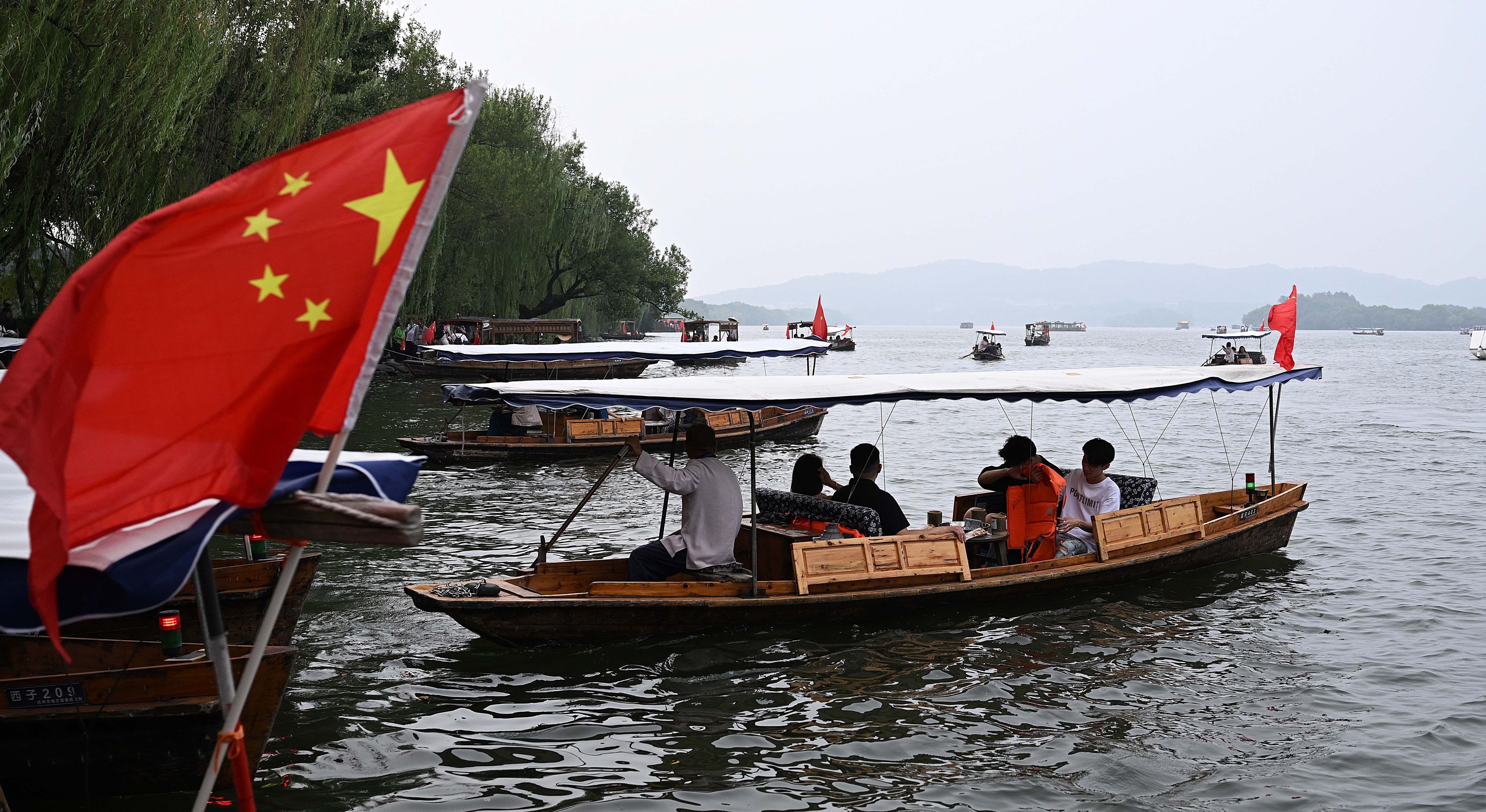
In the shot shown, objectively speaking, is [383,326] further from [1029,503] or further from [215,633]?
[1029,503]

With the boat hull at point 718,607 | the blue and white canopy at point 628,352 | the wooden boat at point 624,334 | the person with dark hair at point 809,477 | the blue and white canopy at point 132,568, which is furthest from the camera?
the wooden boat at point 624,334

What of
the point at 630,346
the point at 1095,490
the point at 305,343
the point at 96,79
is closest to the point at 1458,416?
the point at 630,346

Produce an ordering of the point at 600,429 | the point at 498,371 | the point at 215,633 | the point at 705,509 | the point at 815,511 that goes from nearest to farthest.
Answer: the point at 215,633 < the point at 705,509 < the point at 815,511 < the point at 600,429 < the point at 498,371

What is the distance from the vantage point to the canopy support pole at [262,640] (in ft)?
11.5

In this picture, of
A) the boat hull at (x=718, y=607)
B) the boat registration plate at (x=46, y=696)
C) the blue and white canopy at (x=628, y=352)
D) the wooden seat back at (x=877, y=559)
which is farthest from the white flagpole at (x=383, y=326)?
the blue and white canopy at (x=628, y=352)

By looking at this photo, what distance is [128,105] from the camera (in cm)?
1595

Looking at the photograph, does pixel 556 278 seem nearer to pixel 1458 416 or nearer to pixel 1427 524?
pixel 1458 416

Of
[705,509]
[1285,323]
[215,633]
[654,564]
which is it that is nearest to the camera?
[215,633]

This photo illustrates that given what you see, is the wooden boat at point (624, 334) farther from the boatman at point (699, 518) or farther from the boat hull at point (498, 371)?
the boatman at point (699, 518)

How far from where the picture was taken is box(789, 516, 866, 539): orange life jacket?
394 inches

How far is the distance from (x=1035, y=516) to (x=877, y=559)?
2248 millimetres

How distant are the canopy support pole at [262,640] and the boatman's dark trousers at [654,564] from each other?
5.68m

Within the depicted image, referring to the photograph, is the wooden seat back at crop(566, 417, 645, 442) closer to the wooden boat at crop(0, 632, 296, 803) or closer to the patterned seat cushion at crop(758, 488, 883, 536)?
the patterned seat cushion at crop(758, 488, 883, 536)

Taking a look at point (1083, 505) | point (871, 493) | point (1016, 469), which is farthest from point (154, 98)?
point (1083, 505)
